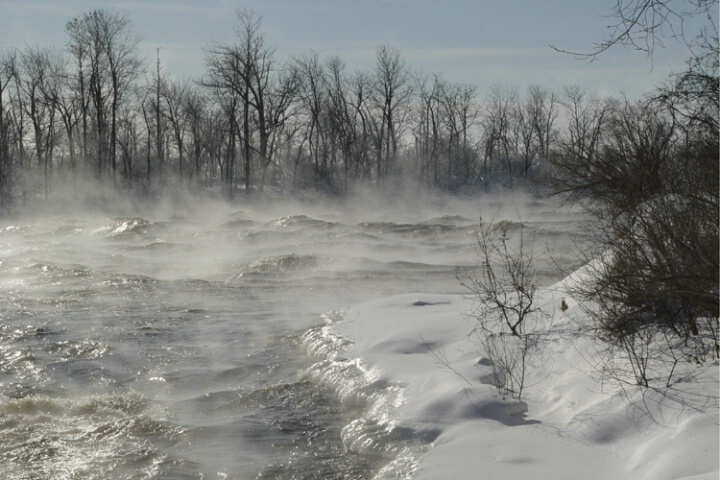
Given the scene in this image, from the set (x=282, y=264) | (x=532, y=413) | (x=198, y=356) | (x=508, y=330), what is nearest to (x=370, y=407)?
(x=532, y=413)

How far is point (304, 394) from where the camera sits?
350 inches

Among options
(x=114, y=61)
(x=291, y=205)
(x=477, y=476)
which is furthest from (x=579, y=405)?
(x=114, y=61)

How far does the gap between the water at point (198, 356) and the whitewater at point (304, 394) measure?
32 millimetres

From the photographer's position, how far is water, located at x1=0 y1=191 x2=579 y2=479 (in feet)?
22.4

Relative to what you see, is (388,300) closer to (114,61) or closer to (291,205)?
(291,205)

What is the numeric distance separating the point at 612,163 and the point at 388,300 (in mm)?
4601

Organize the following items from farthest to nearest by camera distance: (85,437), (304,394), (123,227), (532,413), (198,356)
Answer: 1. (123,227)
2. (198,356)
3. (304,394)
4. (85,437)
5. (532,413)

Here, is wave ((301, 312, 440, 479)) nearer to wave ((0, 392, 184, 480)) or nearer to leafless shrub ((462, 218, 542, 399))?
leafless shrub ((462, 218, 542, 399))

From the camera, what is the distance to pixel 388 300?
13445 millimetres

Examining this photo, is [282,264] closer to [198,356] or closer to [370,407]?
[198,356]

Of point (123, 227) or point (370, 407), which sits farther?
point (123, 227)

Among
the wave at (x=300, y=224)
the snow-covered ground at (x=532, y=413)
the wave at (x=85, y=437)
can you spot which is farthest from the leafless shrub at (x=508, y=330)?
the wave at (x=300, y=224)

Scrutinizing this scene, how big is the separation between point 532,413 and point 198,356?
5.71m

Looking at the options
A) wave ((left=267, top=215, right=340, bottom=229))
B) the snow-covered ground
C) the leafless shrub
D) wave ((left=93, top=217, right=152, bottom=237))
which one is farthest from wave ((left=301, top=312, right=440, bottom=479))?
wave ((left=93, top=217, right=152, bottom=237))
